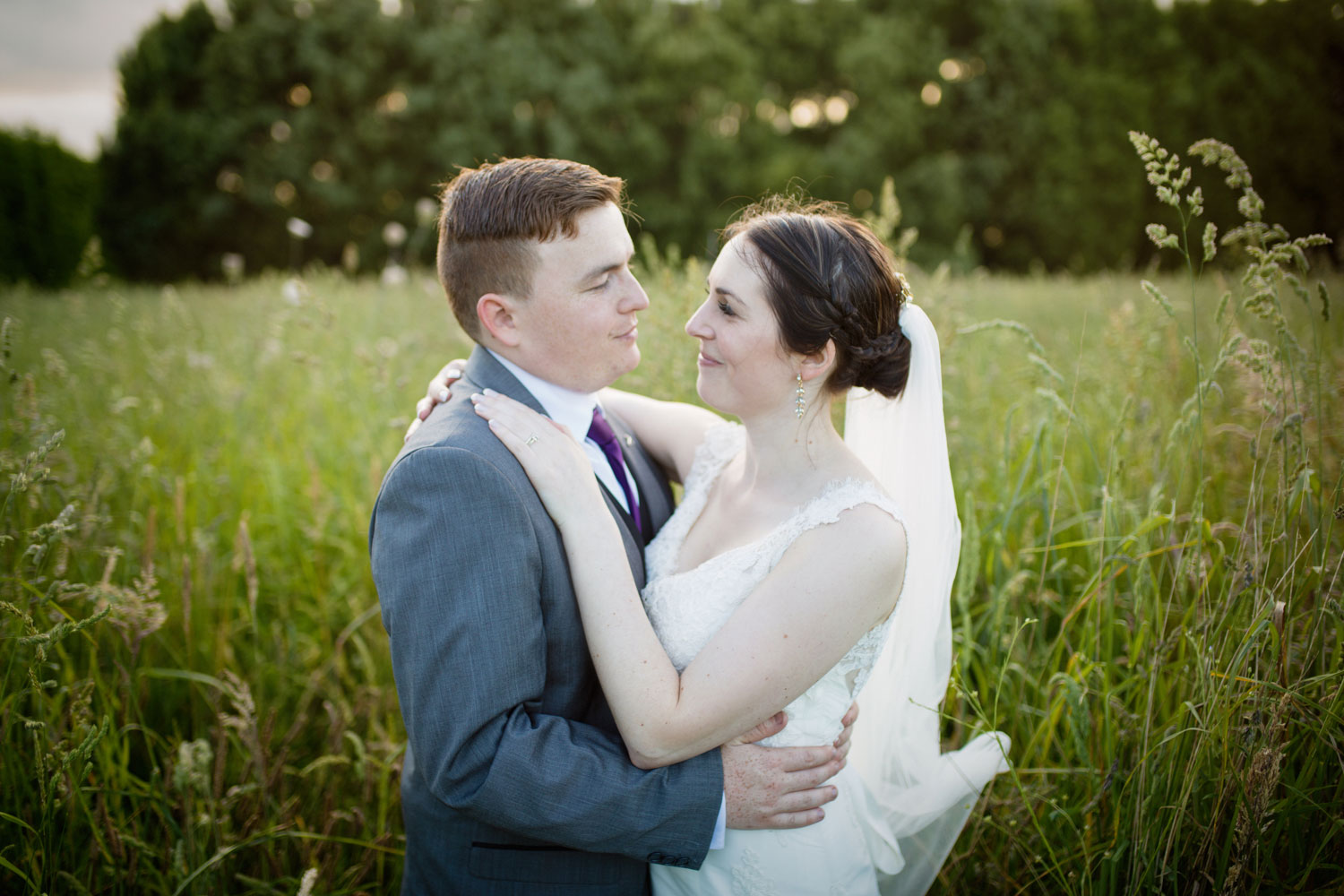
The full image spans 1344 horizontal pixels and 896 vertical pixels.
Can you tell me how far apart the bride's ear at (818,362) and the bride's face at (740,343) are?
0.10ft

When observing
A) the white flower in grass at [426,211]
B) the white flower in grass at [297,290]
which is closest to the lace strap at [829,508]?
the white flower in grass at [297,290]

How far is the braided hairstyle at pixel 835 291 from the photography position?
2.12 meters

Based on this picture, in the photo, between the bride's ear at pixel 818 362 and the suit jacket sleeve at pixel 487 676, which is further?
the bride's ear at pixel 818 362

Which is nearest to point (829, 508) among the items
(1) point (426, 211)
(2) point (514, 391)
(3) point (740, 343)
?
(3) point (740, 343)

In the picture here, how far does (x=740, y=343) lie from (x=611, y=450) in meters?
0.55

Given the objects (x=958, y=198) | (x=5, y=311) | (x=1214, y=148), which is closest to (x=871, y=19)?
(x=958, y=198)

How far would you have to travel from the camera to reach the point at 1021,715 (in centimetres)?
260

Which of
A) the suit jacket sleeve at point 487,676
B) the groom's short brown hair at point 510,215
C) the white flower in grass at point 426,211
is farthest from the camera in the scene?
the white flower in grass at point 426,211

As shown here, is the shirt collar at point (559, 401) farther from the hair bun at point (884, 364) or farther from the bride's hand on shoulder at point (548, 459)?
the hair bun at point (884, 364)

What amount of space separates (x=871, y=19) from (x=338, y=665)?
26388 millimetres

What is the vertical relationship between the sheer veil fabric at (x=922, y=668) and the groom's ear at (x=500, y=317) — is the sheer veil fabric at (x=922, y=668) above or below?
below

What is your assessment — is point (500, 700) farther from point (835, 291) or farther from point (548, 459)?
point (835, 291)

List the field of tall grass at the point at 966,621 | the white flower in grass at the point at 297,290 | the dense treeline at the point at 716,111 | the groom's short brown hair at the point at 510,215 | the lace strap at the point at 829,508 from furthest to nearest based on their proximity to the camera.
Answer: the dense treeline at the point at 716,111 < the white flower in grass at the point at 297,290 < the groom's short brown hair at the point at 510,215 < the lace strap at the point at 829,508 < the field of tall grass at the point at 966,621

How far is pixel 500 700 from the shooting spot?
1.72 metres
